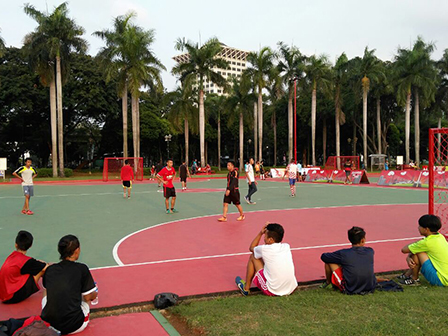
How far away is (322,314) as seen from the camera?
14.1 feet

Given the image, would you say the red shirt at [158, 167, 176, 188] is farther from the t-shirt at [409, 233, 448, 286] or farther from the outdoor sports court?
the t-shirt at [409, 233, 448, 286]

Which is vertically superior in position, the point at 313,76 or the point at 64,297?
the point at 313,76

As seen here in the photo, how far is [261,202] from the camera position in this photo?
16.2 m

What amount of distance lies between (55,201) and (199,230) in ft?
30.8

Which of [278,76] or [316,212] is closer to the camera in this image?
[316,212]

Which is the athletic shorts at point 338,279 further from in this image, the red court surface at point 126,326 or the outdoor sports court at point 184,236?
the red court surface at point 126,326

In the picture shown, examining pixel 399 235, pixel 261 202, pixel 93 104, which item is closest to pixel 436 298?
pixel 399 235

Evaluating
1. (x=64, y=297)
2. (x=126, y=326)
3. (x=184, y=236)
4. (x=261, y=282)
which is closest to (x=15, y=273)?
(x=64, y=297)

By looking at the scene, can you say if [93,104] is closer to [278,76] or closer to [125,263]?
[278,76]

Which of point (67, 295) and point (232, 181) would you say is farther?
point (232, 181)

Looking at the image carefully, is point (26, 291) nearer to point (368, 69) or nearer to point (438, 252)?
point (438, 252)

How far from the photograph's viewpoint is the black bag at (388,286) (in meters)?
5.16

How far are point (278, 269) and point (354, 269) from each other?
0.95 meters

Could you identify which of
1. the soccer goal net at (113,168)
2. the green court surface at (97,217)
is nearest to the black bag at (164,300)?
the green court surface at (97,217)
